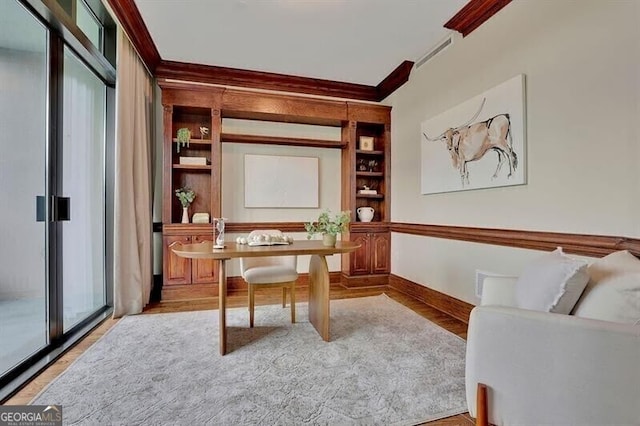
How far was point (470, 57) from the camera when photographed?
2.92m

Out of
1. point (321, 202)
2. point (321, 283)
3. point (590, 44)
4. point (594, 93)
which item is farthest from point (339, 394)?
point (321, 202)

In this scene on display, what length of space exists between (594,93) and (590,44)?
0.33m

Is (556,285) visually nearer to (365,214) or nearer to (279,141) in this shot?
(365,214)

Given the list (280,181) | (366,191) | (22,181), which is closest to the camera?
(22,181)

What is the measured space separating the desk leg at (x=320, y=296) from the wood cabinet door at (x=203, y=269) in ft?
4.94

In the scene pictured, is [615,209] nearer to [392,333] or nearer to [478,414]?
[478,414]

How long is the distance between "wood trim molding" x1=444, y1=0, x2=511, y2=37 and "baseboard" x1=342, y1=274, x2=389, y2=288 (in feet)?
10.1

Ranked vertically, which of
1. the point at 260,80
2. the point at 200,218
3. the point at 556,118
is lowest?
the point at 200,218

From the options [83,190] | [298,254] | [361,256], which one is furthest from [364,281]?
[83,190]

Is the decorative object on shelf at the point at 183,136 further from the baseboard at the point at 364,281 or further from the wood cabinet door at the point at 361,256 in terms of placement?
the baseboard at the point at 364,281

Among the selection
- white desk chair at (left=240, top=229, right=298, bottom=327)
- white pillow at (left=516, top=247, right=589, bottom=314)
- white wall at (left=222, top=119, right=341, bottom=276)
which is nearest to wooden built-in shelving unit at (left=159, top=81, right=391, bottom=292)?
white wall at (left=222, top=119, right=341, bottom=276)

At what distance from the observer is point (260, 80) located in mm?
4062

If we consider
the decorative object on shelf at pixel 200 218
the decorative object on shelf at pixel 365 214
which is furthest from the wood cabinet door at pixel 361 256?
the decorative object on shelf at pixel 200 218

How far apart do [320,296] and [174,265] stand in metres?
2.04
